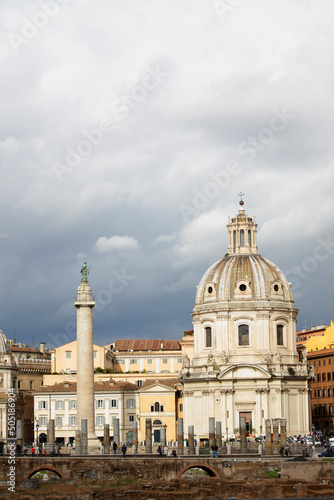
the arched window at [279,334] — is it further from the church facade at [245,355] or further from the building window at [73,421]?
the building window at [73,421]

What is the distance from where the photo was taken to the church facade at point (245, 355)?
10125 cm

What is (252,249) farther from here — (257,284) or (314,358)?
(314,358)

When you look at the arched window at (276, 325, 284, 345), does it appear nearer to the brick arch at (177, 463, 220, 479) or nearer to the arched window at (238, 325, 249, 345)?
the arched window at (238, 325, 249, 345)

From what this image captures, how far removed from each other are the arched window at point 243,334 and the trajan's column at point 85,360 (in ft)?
77.5

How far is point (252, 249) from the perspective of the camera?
360ft

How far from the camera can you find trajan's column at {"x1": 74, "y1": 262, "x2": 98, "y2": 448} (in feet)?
278

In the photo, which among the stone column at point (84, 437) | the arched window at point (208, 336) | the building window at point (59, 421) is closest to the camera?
the stone column at point (84, 437)

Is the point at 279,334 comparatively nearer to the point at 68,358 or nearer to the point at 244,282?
the point at 244,282

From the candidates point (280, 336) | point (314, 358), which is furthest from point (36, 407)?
point (314, 358)

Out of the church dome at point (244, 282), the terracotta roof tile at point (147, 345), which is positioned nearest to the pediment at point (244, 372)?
the church dome at point (244, 282)

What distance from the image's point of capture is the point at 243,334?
10450 cm

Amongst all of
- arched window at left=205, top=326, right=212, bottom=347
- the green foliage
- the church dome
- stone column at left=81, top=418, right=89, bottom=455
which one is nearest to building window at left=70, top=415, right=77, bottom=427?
arched window at left=205, top=326, right=212, bottom=347

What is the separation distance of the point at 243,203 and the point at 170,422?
2607 centimetres

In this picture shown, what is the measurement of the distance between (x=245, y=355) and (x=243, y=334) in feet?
8.06
